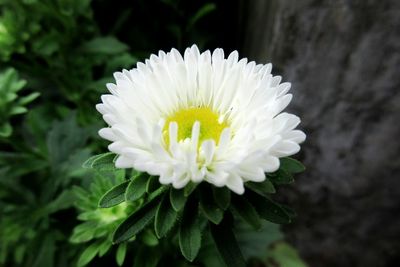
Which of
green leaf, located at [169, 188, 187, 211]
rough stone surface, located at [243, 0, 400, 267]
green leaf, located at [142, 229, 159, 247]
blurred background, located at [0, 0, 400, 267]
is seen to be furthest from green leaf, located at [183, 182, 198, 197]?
rough stone surface, located at [243, 0, 400, 267]

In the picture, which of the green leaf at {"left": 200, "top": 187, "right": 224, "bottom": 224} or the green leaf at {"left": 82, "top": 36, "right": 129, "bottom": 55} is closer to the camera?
the green leaf at {"left": 200, "top": 187, "right": 224, "bottom": 224}

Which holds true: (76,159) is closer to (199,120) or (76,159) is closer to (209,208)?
(199,120)

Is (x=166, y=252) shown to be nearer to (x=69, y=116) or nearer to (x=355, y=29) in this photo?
(x=69, y=116)

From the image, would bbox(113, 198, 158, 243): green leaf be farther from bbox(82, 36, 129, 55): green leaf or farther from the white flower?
bbox(82, 36, 129, 55): green leaf

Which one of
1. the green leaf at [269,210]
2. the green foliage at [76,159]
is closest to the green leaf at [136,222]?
the green foliage at [76,159]

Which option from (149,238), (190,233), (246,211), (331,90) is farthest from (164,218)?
(331,90)

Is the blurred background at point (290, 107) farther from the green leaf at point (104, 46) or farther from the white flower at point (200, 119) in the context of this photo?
the white flower at point (200, 119)
